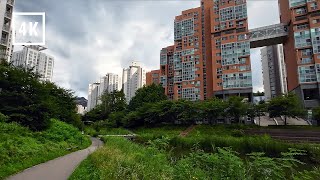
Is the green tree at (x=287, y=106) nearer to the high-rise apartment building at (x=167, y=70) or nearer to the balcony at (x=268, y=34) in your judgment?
the balcony at (x=268, y=34)

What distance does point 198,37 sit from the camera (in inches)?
2482

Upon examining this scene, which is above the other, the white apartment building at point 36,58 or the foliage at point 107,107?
the white apartment building at point 36,58

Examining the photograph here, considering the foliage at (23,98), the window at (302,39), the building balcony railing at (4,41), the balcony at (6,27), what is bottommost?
the foliage at (23,98)

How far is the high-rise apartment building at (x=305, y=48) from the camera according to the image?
4669 centimetres

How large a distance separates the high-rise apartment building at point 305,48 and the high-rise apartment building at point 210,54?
32.8ft

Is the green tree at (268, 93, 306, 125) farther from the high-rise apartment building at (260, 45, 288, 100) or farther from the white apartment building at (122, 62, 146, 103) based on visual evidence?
the white apartment building at (122, 62, 146, 103)

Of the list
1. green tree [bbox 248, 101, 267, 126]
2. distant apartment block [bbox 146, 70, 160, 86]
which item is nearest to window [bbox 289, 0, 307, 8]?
green tree [bbox 248, 101, 267, 126]

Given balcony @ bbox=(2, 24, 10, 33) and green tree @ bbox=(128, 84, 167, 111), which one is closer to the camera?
balcony @ bbox=(2, 24, 10, 33)

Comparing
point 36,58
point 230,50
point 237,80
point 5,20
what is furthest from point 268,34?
point 36,58

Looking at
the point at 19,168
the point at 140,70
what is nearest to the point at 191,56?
the point at 140,70

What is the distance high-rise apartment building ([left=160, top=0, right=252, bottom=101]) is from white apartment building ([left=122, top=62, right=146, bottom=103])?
89.5 ft

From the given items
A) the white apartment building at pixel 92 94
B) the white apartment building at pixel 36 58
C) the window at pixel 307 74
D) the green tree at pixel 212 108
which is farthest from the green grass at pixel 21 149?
the white apartment building at pixel 92 94

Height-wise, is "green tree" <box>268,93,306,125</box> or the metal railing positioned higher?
the metal railing

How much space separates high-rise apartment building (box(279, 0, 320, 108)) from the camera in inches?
1838
